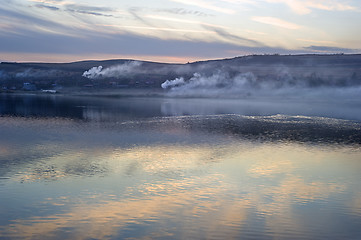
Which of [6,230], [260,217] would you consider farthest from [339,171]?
[6,230]

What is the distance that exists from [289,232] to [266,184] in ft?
26.7

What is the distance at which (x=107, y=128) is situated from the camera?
55.8 meters

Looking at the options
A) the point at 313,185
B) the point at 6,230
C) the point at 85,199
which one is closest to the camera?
the point at 6,230

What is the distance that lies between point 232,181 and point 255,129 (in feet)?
108

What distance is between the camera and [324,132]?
55.3 m

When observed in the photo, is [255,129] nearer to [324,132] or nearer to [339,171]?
[324,132]

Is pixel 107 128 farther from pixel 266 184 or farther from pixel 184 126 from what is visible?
pixel 266 184

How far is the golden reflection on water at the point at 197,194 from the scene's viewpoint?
60.3ft

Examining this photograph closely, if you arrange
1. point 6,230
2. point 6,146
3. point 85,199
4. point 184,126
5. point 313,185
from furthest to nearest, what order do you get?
1. point 184,126
2. point 6,146
3. point 313,185
4. point 85,199
5. point 6,230

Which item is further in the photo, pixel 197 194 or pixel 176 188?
pixel 176 188

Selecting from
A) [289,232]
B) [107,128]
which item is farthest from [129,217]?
[107,128]

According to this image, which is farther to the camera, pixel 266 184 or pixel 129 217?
pixel 266 184

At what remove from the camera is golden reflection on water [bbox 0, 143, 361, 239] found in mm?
18375

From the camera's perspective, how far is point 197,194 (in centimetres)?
2353
